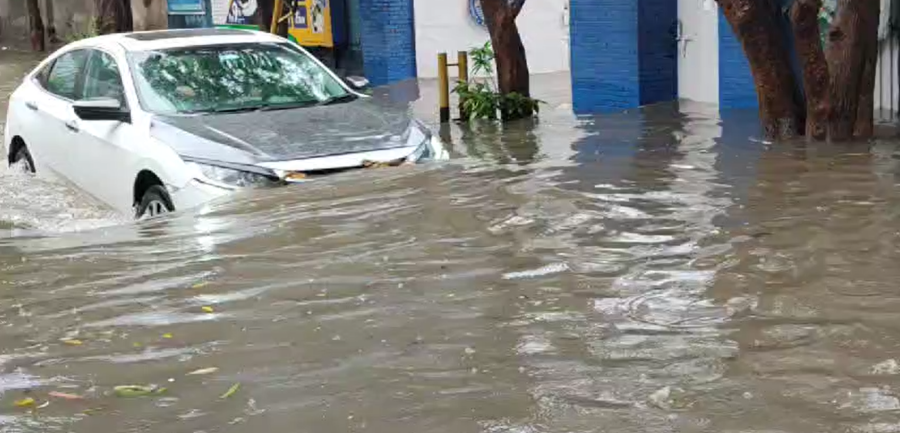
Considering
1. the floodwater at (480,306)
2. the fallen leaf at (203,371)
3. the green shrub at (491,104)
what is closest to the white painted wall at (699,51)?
the green shrub at (491,104)

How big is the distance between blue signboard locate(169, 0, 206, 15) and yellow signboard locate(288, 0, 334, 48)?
3.64 meters

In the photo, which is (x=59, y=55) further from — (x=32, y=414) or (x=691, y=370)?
(x=691, y=370)

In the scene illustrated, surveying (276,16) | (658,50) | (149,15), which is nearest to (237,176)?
(658,50)

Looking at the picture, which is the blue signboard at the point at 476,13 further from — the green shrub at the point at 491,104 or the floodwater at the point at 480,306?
the floodwater at the point at 480,306

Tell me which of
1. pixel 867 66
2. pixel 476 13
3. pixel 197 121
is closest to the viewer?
pixel 197 121

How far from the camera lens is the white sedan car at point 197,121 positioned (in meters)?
7.67

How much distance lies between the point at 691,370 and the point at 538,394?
0.59 m

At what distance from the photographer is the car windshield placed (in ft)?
28.1

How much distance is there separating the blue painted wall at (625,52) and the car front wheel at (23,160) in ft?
19.8

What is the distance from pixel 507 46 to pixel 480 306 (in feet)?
26.1

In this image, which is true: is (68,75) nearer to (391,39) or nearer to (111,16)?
A: (391,39)

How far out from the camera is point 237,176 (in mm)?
7555

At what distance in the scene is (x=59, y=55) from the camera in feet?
33.3

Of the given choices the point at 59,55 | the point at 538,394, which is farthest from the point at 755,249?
the point at 59,55
